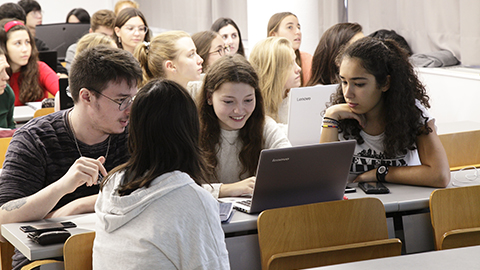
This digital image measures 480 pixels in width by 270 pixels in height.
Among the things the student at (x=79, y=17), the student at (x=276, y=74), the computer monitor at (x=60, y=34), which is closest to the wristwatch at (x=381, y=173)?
the student at (x=276, y=74)

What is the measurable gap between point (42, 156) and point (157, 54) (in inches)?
69.4

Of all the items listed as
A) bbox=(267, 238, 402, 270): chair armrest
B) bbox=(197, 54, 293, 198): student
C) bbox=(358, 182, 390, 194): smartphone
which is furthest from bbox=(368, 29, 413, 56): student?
bbox=(267, 238, 402, 270): chair armrest

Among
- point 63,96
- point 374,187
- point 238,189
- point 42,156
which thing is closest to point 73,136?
point 42,156

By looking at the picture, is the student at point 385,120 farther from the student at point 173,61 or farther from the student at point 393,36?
the student at point 393,36

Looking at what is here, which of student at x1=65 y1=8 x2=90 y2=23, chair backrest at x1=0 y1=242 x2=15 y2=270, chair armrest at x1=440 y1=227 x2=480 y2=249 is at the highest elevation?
student at x1=65 y1=8 x2=90 y2=23

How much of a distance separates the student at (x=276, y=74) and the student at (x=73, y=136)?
1406 mm

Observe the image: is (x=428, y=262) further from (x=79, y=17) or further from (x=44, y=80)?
(x=79, y=17)

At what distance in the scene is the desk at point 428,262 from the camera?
58.8 inches

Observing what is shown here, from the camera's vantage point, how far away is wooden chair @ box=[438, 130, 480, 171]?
2.76 meters

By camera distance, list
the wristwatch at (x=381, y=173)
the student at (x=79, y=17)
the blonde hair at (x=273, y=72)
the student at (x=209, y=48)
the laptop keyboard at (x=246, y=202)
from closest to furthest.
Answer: the laptop keyboard at (x=246, y=202) → the wristwatch at (x=381, y=173) → the blonde hair at (x=273, y=72) → the student at (x=209, y=48) → the student at (x=79, y=17)

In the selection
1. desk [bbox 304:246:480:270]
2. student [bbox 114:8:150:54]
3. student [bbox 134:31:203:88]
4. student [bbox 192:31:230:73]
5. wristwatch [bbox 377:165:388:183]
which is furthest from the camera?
student [bbox 114:8:150:54]

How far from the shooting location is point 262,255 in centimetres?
178

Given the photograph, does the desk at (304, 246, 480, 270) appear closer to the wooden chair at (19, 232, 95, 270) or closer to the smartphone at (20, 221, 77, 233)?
the wooden chair at (19, 232, 95, 270)

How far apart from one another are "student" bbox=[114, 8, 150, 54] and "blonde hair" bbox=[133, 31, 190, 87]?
1783mm
